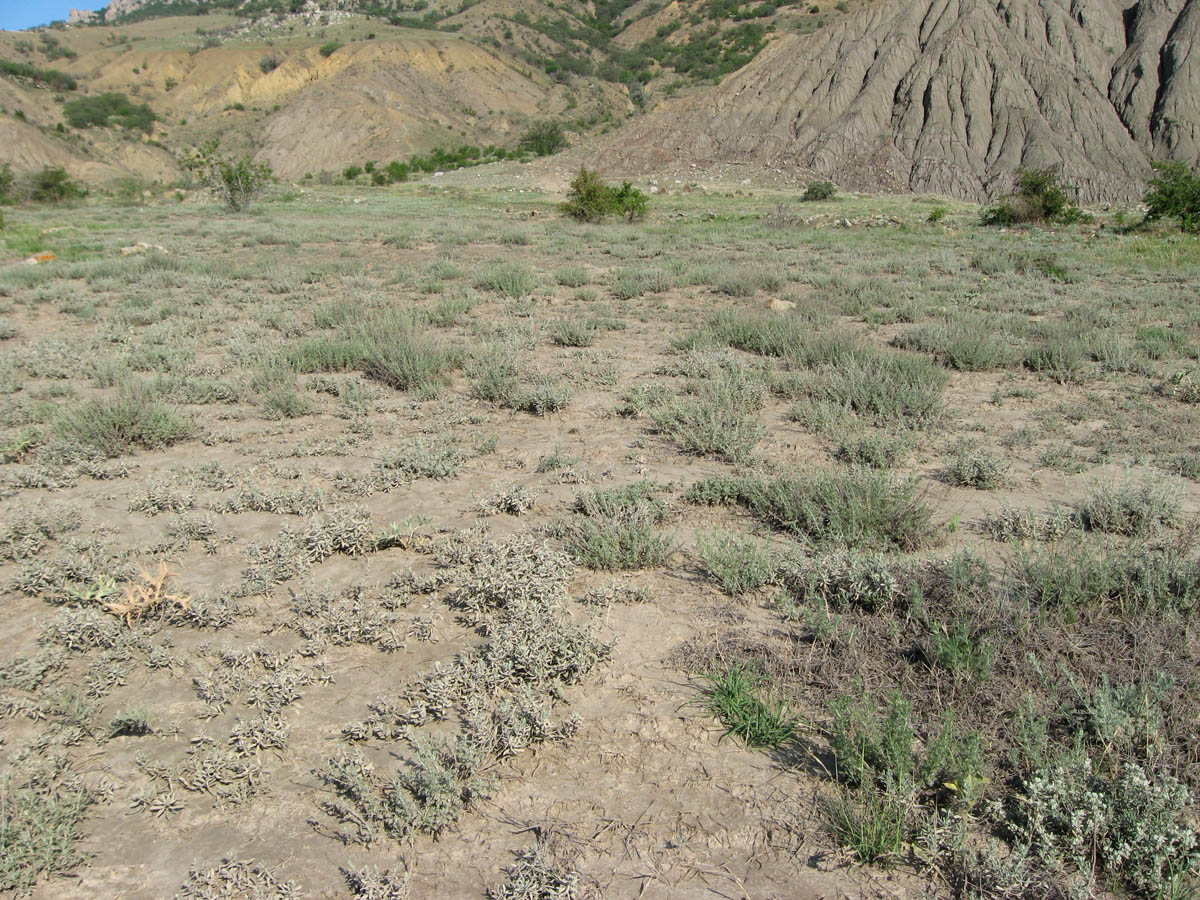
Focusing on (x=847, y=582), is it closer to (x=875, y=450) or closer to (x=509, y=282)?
(x=875, y=450)

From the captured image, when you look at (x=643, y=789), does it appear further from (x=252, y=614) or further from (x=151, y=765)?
(x=252, y=614)

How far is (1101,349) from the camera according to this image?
7.61m

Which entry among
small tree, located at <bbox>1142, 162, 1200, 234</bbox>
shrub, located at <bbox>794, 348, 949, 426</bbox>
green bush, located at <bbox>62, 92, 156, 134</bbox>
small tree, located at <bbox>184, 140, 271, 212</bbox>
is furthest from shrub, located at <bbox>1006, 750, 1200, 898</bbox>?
green bush, located at <bbox>62, 92, 156, 134</bbox>

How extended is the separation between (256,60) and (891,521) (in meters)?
98.5

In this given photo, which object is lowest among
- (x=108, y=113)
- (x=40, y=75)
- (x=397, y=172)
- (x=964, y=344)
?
(x=964, y=344)

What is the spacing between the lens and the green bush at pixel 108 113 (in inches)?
2571

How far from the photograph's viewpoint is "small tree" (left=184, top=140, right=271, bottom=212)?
25516mm

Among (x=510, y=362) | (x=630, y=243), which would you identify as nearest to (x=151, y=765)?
(x=510, y=362)

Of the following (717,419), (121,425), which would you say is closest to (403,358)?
(121,425)

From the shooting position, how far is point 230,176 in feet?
84.4

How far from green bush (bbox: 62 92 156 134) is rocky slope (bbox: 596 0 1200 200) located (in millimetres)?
51204

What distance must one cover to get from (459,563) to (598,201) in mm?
20797

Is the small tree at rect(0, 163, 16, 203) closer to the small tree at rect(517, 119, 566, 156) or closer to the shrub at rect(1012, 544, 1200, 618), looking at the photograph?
the small tree at rect(517, 119, 566, 156)

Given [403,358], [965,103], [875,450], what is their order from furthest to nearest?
[965,103] < [403,358] < [875,450]
